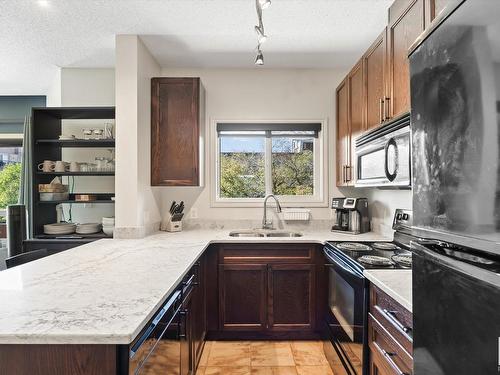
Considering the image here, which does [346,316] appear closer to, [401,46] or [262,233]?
[262,233]

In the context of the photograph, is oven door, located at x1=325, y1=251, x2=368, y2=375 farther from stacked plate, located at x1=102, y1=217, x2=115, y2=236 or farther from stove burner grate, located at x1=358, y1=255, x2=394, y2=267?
stacked plate, located at x1=102, y1=217, x2=115, y2=236

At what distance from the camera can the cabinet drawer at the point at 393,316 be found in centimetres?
118

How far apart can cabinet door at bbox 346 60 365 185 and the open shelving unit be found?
2.19 meters

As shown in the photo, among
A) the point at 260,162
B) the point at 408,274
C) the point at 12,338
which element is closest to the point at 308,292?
the point at 408,274

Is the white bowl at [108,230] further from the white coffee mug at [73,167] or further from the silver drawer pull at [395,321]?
the silver drawer pull at [395,321]

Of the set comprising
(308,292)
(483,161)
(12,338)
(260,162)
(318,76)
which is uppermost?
(318,76)

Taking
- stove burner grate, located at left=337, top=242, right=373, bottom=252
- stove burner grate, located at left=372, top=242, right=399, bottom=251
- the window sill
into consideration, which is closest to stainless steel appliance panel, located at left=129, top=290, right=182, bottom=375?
stove burner grate, located at left=337, top=242, right=373, bottom=252

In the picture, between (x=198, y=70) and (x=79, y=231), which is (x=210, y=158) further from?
(x=79, y=231)

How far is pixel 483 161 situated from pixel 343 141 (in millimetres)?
2513

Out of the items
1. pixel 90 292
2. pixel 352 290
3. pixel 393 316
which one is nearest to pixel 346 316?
pixel 352 290

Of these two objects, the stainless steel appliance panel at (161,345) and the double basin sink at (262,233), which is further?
the double basin sink at (262,233)

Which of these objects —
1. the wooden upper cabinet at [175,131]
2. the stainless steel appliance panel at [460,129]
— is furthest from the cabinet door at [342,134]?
the stainless steel appliance panel at [460,129]

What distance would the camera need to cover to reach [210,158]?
333cm

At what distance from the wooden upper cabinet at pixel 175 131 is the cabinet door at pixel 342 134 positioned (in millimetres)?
1385
